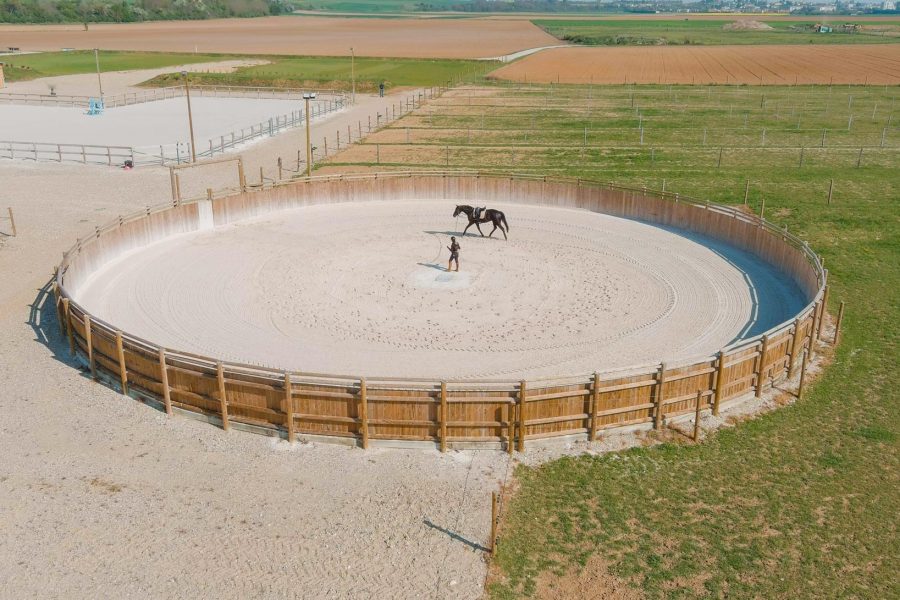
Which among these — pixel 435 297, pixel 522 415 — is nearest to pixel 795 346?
pixel 522 415

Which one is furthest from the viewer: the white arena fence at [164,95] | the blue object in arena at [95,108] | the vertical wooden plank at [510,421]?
the white arena fence at [164,95]

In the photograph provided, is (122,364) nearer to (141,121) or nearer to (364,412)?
(364,412)

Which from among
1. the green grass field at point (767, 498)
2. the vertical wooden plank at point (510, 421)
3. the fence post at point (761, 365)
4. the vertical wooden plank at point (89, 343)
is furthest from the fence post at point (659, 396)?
the vertical wooden plank at point (89, 343)

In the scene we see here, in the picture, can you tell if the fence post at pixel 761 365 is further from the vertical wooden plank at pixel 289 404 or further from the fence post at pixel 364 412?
the vertical wooden plank at pixel 289 404

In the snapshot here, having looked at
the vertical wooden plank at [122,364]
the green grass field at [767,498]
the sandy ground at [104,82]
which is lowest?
the green grass field at [767,498]

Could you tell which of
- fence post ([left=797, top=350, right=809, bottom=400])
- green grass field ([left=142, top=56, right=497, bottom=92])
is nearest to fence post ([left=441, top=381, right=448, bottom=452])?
fence post ([left=797, top=350, right=809, bottom=400])

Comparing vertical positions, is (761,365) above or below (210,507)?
above

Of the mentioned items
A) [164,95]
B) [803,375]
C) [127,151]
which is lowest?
[803,375]
